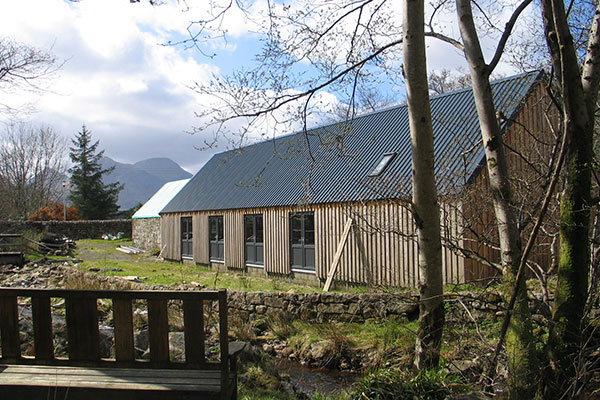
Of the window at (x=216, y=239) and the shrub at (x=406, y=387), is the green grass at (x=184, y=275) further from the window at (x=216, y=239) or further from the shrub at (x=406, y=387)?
the shrub at (x=406, y=387)

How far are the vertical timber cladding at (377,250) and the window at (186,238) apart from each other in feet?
34.4

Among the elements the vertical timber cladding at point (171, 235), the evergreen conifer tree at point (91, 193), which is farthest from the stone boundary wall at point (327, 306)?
the evergreen conifer tree at point (91, 193)

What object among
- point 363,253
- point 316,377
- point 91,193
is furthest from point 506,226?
point 91,193

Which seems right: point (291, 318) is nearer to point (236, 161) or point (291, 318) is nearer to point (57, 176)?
point (236, 161)

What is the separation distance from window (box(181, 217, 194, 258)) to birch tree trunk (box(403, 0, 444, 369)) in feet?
65.2

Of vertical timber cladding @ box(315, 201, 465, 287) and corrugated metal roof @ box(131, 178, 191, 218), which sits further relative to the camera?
corrugated metal roof @ box(131, 178, 191, 218)

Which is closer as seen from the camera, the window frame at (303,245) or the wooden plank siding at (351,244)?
the wooden plank siding at (351,244)

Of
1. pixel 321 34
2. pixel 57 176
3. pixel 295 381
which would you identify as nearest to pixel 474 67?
pixel 321 34

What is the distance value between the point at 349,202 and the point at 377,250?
167 cm

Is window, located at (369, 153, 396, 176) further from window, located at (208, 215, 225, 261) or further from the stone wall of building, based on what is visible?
the stone wall of building

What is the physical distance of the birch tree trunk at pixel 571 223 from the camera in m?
3.76

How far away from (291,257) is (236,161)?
361 inches

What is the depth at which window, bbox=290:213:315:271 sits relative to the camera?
1619cm

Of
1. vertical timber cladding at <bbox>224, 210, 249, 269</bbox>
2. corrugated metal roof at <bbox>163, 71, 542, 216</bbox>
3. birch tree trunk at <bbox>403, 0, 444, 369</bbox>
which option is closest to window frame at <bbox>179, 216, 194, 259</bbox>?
corrugated metal roof at <bbox>163, 71, 542, 216</bbox>
